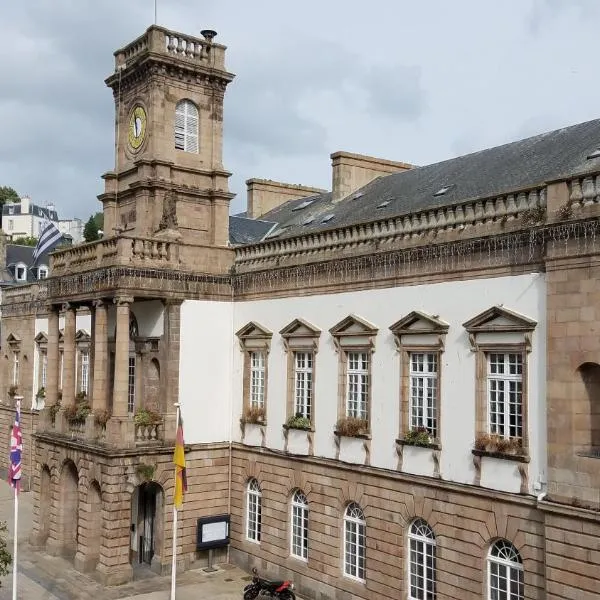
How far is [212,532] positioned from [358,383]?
25.4 ft

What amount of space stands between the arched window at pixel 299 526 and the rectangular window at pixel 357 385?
3488mm

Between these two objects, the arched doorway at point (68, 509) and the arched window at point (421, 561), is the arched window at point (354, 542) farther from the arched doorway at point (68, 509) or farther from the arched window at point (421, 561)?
the arched doorway at point (68, 509)

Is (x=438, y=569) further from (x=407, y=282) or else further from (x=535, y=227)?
(x=535, y=227)

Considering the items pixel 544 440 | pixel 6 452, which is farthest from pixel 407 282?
pixel 6 452

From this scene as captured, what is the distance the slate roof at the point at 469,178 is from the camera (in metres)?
20.3

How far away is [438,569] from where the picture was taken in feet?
61.1

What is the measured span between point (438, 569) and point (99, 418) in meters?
12.3

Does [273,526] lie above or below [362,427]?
below

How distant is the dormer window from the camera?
187ft

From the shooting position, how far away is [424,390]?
19469 mm

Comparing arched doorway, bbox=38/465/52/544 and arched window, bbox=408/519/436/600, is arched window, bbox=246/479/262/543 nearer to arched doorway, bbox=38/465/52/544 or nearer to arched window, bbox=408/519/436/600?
arched window, bbox=408/519/436/600

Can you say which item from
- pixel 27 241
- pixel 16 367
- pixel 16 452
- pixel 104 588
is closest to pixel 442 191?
pixel 16 452

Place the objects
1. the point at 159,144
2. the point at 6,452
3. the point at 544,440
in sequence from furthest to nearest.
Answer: the point at 6,452, the point at 159,144, the point at 544,440

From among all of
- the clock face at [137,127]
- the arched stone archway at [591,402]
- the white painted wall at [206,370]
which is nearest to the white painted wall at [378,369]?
the white painted wall at [206,370]
